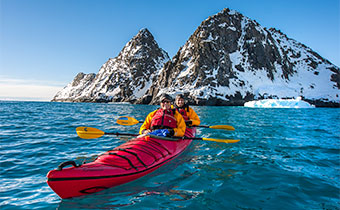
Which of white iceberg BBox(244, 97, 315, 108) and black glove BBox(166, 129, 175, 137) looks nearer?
black glove BBox(166, 129, 175, 137)

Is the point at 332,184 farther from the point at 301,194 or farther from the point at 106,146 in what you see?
the point at 106,146

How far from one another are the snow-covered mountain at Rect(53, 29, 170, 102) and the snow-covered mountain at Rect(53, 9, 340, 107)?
653 millimetres

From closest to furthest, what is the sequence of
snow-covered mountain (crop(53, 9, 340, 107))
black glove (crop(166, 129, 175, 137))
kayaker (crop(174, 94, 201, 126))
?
black glove (crop(166, 129, 175, 137)) < kayaker (crop(174, 94, 201, 126)) < snow-covered mountain (crop(53, 9, 340, 107))

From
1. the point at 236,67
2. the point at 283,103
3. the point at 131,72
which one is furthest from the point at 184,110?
the point at 131,72

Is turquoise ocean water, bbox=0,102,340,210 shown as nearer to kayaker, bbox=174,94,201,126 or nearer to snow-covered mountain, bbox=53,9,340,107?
kayaker, bbox=174,94,201,126

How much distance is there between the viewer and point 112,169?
14.7ft

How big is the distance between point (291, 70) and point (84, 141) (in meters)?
115

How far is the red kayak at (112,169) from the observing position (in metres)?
3.85

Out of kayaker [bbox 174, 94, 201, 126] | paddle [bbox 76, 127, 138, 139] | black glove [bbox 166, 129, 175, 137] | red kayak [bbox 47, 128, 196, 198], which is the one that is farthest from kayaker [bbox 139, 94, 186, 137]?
kayaker [bbox 174, 94, 201, 126]

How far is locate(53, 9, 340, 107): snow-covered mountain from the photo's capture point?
75.9 m

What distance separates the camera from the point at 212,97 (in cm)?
6731

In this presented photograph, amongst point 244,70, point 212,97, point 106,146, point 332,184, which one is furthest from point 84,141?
point 244,70

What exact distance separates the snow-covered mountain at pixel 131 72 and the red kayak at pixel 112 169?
96.9 meters

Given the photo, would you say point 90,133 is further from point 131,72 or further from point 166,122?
point 131,72
